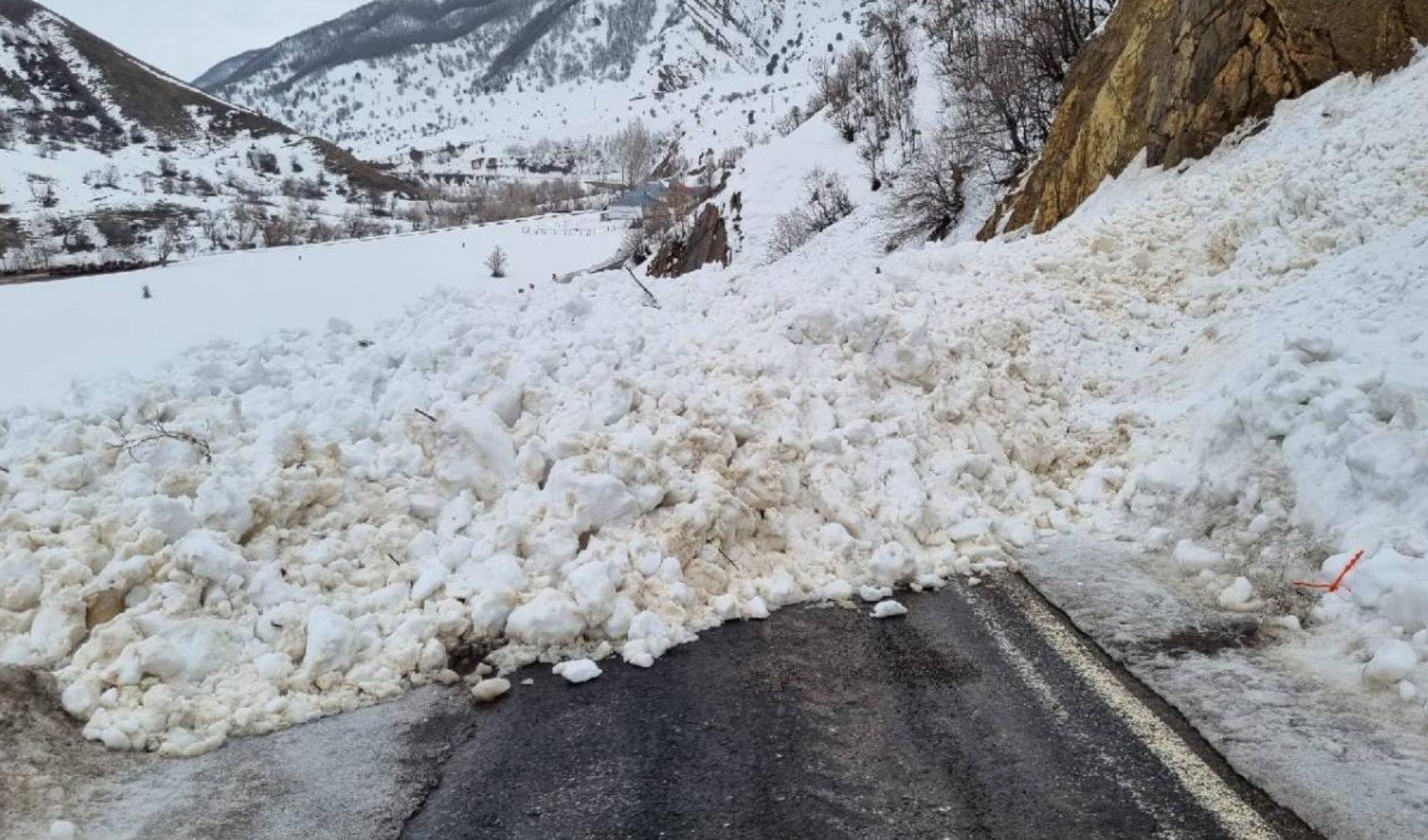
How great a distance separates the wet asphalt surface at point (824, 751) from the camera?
313 centimetres

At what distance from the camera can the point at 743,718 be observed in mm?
3898

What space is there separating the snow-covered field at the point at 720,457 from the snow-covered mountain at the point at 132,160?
50732mm

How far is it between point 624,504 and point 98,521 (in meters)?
2.95

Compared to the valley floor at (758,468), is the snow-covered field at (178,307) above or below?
above

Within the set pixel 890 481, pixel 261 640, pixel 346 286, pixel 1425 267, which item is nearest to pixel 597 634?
pixel 261 640

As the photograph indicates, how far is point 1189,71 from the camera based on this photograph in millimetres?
11297

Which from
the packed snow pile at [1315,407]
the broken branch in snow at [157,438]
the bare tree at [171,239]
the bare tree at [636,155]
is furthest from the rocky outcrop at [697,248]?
the bare tree at [636,155]

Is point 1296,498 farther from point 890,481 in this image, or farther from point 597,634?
point 597,634

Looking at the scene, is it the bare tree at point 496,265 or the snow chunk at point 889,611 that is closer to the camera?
the snow chunk at point 889,611

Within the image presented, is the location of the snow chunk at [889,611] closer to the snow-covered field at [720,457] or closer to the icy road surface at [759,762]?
the snow-covered field at [720,457]

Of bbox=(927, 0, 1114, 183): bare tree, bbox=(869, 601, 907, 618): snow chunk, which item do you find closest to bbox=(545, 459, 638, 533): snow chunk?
bbox=(869, 601, 907, 618): snow chunk

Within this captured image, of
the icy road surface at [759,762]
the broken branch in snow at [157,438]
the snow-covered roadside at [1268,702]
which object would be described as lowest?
the icy road surface at [759,762]

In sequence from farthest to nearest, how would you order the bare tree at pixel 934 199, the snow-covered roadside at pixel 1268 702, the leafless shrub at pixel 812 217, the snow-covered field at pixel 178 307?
the leafless shrub at pixel 812 217
the bare tree at pixel 934 199
the snow-covered field at pixel 178 307
the snow-covered roadside at pixel 1268 702

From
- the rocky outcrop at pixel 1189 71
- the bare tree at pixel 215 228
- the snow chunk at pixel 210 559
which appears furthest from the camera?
the bare tree at pixel 215 228
